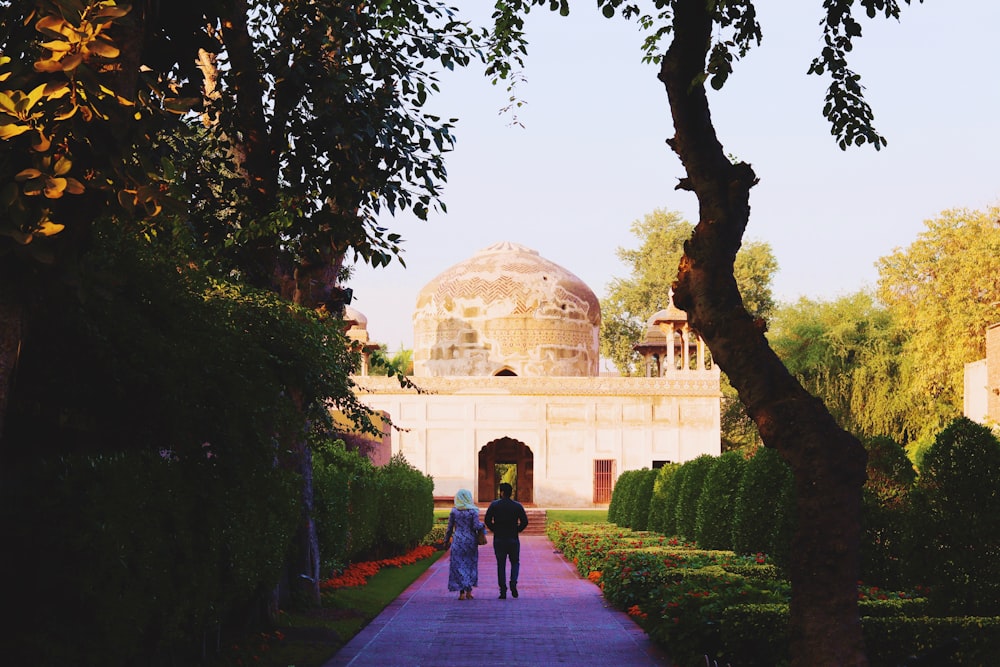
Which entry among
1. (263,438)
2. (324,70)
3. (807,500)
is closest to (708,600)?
(807,500)

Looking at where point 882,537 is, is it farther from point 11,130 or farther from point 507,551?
point 11,130

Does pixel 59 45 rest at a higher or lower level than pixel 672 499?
higher

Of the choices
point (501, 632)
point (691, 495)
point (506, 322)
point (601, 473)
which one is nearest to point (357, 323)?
point (506, 322)

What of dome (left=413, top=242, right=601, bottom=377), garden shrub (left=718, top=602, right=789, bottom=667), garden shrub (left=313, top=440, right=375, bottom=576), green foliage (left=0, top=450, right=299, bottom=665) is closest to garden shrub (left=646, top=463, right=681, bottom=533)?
garden shrub (left=313, top=440, right=375, bottom=576)

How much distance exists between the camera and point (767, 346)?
6660mm

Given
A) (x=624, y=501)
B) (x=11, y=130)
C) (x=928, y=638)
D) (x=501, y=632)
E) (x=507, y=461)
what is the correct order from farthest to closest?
1. (x=507, y=461)
2. (x=624, y=501)
3. (x=501, y=632)
4. (x=928, y=638)
5. (x=11, y=130)

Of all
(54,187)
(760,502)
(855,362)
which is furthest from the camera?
(855,362)

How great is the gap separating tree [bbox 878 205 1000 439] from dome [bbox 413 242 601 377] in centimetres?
1132

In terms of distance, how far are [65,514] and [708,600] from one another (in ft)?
15.3

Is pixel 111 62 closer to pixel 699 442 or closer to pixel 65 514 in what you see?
pixel 65 514

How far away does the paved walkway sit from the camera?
8984 millimetres

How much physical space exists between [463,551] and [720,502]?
153 inches

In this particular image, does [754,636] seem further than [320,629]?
No

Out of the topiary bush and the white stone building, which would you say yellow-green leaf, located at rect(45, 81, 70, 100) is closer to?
the topiary bush
